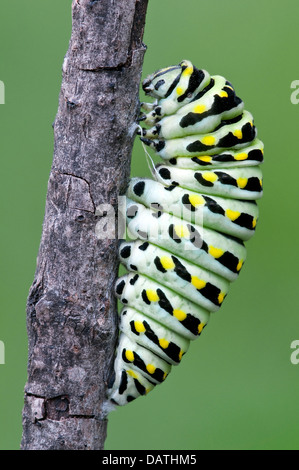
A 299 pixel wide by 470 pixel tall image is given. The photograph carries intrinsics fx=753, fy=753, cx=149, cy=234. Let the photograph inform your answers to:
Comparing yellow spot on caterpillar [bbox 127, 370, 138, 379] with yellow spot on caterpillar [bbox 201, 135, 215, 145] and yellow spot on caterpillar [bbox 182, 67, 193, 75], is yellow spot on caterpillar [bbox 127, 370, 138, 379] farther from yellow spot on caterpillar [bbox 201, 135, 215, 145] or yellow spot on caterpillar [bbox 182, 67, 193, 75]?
yellow spot on caterpillar [bbox 182, 67, 193, 75]

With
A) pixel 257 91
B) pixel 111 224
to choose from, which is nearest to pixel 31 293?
pixel 111 224

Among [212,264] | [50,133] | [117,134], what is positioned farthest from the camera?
[50,133]

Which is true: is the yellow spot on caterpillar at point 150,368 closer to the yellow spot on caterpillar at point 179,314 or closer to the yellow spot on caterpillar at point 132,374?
the yellow spot on caterpillar at point 132,374

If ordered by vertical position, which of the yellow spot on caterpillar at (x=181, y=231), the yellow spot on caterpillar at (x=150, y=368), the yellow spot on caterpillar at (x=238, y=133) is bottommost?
the yellow spot on caterpillar at (x=150, y=368)

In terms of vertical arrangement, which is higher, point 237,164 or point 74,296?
point 237,164

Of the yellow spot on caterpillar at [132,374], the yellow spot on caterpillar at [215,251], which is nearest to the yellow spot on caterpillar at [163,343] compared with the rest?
the yellow spot on caterpillar at [132,374]

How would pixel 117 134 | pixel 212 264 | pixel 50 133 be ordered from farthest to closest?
1. pixel 50 133
2. pixel 212 264
3. pixel 117 134

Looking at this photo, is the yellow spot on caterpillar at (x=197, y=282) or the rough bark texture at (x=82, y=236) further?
the yellow spot on caterpillar at (x=197, y=282)

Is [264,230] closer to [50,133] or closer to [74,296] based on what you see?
[50,133]
